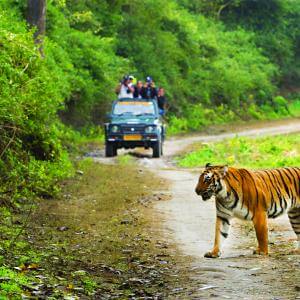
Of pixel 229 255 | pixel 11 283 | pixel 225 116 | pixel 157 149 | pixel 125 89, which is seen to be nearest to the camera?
pixel 11 283

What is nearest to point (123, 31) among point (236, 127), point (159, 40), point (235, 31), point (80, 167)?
point (159, 40)

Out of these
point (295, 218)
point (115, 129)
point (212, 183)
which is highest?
point (212, 183)

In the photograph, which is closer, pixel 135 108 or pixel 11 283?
pixel 11 283

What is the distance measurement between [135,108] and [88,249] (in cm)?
1707

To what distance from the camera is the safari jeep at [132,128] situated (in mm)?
27234

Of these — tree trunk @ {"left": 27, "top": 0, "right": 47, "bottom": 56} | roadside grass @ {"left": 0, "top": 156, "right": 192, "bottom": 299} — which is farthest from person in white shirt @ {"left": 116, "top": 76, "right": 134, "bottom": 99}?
roadside grass @ {"left": 0, "top": 156, "right": 192, "bottom": 299}

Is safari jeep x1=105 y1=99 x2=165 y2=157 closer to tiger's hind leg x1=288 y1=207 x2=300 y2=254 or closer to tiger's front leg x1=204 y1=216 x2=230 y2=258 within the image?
tiger's hind leg x1=288 y1=207 x2=300 y2=254

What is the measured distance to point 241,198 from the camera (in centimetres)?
1067

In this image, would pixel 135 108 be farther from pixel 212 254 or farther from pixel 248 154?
pixel 212 254

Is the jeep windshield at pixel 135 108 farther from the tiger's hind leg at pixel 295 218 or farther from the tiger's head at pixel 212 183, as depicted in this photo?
the tiger's head at pixel 212 183

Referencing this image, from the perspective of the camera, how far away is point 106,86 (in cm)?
3481

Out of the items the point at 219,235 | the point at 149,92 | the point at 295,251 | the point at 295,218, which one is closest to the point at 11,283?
the point at 219,235

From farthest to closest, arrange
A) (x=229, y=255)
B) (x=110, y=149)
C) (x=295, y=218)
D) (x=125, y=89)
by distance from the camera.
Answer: (x=125, y=89)
(x=110, y=149)
(x=295, y=218)
(x=229, y=255)

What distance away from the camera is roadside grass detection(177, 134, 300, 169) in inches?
951
